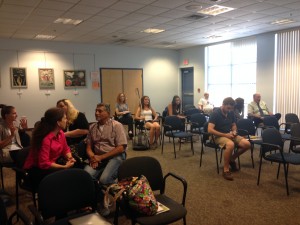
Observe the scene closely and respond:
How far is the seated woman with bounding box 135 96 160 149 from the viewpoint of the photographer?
6.34 metres

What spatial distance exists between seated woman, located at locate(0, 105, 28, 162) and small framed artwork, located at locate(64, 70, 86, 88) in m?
5.68

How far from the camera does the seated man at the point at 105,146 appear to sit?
120 inches

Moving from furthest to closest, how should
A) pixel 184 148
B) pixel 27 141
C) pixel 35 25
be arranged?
pixel 35 25
pixel 184 148
pixel 27 141

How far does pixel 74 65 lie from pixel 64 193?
25.8 ft

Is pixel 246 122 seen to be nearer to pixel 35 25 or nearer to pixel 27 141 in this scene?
pixel 27 141

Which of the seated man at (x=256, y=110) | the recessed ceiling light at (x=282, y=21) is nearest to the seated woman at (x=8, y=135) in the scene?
the seated man at (x=256, y=110)

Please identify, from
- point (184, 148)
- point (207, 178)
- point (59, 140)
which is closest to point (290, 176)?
point (207, 178)

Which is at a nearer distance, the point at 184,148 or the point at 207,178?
the point at 207,178

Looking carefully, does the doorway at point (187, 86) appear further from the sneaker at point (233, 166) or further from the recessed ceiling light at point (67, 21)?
the sneaker at point (233, 166)

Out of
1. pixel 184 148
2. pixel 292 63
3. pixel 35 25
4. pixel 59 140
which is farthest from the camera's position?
pixel 292 63

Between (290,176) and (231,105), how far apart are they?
1.39 metres

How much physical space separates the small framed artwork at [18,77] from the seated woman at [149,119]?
4262 millimetres

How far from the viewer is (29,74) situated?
28.2ft

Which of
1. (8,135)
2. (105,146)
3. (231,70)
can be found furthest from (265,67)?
(8,135)
